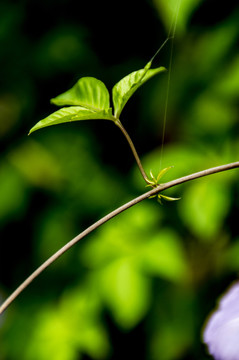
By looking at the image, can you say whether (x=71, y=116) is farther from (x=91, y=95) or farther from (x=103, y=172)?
(x=103, y=172)

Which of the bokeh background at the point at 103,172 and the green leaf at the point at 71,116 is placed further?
the bokeh background at the point at 103,172

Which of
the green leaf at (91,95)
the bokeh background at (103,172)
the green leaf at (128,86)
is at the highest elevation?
the green leaf at (91,95)

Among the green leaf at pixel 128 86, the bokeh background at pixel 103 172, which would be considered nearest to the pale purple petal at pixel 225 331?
the green leaf at pixel 128 86

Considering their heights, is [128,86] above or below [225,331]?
above

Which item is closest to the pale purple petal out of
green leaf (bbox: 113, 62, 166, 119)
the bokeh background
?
green leaf (bbox: 113, 62, 166, 119)

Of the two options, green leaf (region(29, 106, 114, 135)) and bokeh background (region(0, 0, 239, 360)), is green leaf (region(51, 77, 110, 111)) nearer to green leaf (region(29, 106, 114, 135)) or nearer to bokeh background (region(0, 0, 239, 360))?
green leaf (region(29, 106, 114, 135))

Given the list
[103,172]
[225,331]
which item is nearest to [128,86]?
[225,331]

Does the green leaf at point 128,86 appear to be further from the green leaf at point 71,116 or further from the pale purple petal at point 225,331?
the pale purple petal at point 225,331
